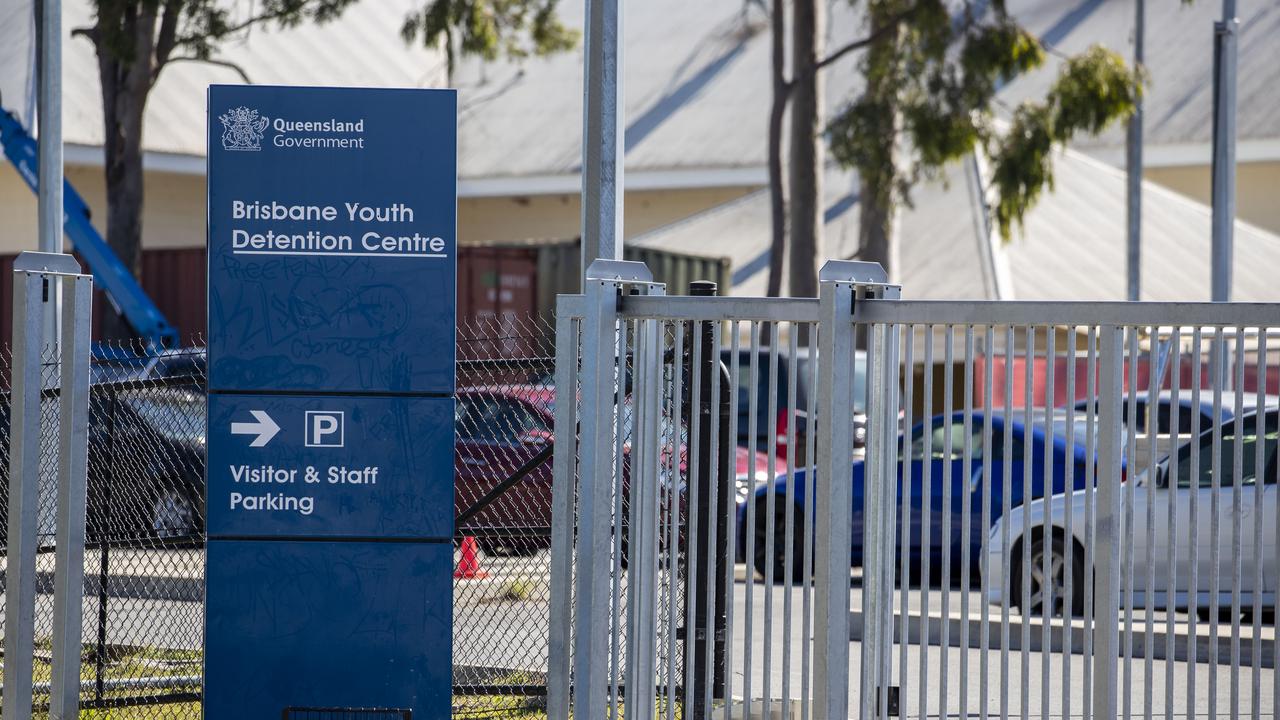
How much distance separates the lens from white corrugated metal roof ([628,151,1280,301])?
87.5 feet

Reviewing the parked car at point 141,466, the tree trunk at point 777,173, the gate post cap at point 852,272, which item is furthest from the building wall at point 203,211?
the gate post cap at point 852,272

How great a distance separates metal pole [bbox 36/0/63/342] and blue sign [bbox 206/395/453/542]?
6.86 meters

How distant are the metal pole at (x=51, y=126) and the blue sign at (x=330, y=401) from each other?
688cm

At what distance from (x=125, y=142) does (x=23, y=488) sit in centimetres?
1677

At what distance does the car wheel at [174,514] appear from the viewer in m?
9.41

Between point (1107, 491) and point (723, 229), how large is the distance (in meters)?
26.4

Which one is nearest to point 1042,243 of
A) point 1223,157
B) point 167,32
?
point 1223,157

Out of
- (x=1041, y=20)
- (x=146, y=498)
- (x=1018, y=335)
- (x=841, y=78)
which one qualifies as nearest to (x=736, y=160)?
(x=841, y=78)

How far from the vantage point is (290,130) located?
6188mm

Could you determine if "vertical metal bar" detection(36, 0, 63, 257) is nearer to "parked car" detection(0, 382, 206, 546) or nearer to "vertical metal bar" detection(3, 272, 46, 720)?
"parked car" detection(0, 382, 206, 546)

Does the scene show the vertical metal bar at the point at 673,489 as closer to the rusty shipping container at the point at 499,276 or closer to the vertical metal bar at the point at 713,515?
the vertical metal bar at the point at 713,515


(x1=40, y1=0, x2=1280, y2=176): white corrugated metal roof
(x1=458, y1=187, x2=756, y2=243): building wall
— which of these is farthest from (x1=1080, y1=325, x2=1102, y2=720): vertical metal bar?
(x1=458, y1=187, x2=756, y2=243): building wall

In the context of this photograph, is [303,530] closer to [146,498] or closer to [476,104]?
[146,498]

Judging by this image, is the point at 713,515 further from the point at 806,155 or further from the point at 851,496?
the point at 806,155
